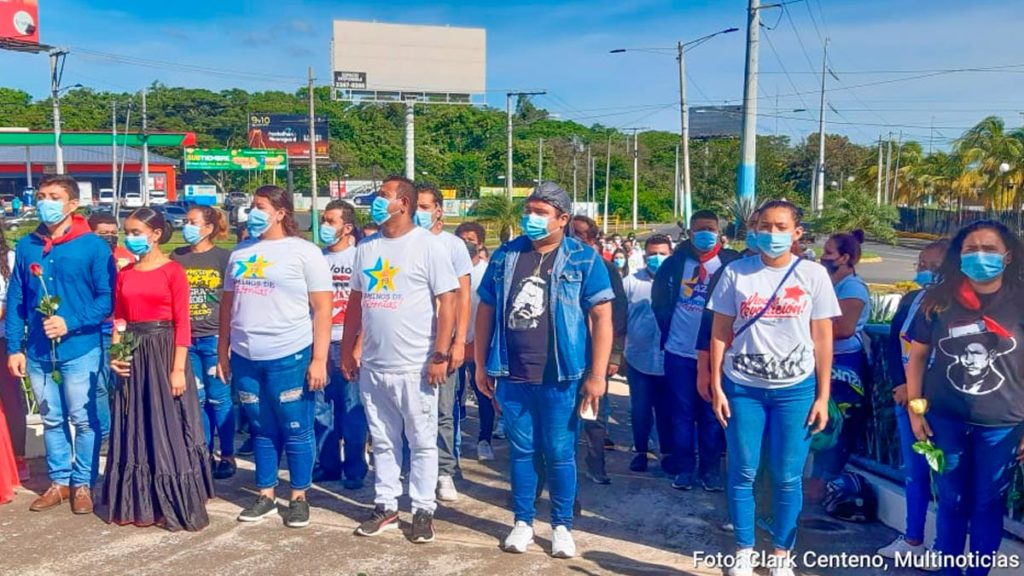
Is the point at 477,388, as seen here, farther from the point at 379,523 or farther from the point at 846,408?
the point at 846,408

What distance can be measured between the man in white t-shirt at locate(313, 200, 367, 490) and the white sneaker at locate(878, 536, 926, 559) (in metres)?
3.07

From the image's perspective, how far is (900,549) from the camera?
4.53m

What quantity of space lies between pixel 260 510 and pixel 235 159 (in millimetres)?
53268

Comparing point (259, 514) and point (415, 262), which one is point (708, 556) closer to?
point (415, 262)

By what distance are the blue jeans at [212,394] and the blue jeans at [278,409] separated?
0.82 metres

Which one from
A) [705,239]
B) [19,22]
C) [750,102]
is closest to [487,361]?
[705,239]

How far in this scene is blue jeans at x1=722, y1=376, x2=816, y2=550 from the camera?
4.24 meters

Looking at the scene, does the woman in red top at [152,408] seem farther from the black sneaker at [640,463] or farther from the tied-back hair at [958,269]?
the tied-back hair at [958,269]

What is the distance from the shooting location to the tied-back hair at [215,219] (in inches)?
235

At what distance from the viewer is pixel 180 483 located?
16.5ft

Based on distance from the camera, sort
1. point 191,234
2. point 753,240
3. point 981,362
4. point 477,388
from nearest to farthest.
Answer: point 981,362 → point 753,240 → point 191,234 → point 477,388

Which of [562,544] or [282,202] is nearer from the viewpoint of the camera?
[562,544]

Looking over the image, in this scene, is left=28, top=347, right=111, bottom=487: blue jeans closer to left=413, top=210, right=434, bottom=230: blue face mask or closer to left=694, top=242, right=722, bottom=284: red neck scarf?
left=413, top=210, right=434, bottom=230: blue face mask

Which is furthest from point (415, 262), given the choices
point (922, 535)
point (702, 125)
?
point (702, 125)
